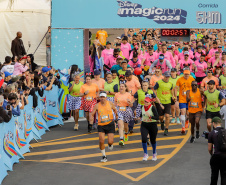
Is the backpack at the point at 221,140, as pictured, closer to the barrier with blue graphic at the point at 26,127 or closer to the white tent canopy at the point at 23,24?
the barrier with blue graphic at the point at 26,127

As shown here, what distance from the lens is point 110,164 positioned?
49.4 feet

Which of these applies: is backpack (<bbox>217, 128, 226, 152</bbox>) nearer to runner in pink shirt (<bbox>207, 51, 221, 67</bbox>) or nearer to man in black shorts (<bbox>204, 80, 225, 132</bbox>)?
man in black shorts (<bbox>204, 80, 225, 132</bbox>)

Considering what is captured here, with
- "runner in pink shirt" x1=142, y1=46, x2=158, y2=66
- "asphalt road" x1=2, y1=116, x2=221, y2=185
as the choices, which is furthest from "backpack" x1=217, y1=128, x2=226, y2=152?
"runner in pink shirt" x1=142, y1=46, x2=158, y2=66

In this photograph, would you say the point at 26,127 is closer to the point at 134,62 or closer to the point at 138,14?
the point at 134,62

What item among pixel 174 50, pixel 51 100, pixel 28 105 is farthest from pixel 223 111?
pixel 174 50

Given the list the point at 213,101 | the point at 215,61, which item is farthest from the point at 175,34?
the point at 213,101

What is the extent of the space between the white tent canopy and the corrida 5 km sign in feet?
15.4

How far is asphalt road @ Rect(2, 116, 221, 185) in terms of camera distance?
13.2m

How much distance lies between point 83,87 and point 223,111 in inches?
221

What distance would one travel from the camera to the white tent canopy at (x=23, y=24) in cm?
2769

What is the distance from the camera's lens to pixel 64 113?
22.9 metres

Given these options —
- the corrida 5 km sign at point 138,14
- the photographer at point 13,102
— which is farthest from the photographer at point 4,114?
the corrida 5 km sign at point 138,14

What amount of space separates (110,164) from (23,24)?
14562 mm

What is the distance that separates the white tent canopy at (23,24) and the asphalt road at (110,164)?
974 centimetres
